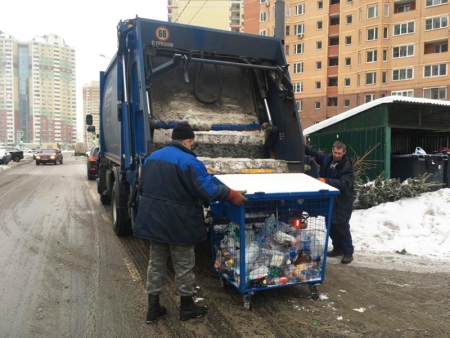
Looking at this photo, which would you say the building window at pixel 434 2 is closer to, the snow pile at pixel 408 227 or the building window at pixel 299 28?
the building window at pixel 299 28

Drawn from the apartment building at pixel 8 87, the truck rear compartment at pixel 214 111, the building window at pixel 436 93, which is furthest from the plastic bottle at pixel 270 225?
the apartment building at pixel 8 87

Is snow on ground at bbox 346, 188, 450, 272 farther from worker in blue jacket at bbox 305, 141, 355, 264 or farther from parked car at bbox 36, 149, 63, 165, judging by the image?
parked car at bbox 36, 149, 63, 165

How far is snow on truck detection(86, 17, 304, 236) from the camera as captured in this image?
204 inches

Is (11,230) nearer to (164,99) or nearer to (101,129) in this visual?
(101,129)

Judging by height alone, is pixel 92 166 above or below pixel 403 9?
below

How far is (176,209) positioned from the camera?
344cm

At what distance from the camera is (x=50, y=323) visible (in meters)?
3.49

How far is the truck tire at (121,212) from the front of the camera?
21.1 feet

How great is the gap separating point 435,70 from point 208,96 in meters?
36.6

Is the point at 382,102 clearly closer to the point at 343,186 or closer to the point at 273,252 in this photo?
the point at 343,186

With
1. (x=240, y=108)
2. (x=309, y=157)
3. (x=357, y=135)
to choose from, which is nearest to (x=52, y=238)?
(x=240, y=108)

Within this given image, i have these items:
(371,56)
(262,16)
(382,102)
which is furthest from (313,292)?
(262,16)

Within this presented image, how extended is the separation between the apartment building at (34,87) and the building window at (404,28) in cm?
7316

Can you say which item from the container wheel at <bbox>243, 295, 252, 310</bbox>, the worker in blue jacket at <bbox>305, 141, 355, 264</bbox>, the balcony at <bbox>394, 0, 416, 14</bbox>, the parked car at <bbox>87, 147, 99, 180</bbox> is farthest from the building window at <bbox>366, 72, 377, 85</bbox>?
the container wheel at <bbox>243, 295, 252, 310</bbox>
